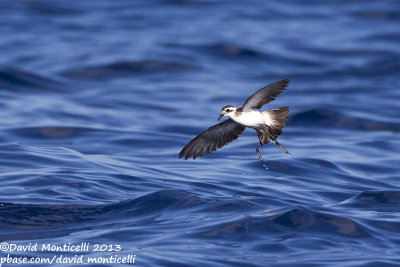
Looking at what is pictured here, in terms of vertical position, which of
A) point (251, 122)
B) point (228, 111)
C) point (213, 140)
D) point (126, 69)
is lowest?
point (213, 140)

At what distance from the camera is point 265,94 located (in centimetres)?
748

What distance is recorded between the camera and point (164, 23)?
2409 centimetres

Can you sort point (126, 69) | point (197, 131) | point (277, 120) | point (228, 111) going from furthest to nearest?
point (126, 69)
point (197, 131)
point (277, 120)
point (228, 111)

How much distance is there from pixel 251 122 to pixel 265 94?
0.41 m

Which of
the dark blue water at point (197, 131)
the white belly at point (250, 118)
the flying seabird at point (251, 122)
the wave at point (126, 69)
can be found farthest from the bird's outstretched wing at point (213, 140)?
the wave at point (126, 69)

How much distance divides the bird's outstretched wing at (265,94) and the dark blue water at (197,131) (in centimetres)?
126

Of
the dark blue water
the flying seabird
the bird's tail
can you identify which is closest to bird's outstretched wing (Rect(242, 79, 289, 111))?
the flying seabird

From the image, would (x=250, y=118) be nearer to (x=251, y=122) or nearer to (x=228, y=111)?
(x=251, y=122)

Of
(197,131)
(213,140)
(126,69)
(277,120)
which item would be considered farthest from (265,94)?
(126,69)

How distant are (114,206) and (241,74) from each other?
1137cm

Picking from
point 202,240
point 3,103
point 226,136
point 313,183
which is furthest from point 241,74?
point 202,240

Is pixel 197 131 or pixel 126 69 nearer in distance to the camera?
pixel 197 131

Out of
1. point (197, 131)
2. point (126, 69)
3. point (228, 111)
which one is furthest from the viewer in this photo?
point (126, 69)

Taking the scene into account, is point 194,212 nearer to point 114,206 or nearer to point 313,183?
point 114,206
